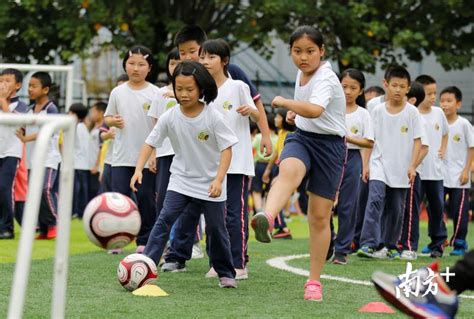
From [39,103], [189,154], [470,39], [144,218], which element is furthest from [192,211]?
[470,39]

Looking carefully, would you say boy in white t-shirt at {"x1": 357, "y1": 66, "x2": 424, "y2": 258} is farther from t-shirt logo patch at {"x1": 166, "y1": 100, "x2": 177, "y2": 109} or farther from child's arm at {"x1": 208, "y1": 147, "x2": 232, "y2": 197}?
child's arm at {"x1": 208, "y1": 147, "x2": 232, "y2": 197}

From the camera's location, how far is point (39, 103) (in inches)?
497

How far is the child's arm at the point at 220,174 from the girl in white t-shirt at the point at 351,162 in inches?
117

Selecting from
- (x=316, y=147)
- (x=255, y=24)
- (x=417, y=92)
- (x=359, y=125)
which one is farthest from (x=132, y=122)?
(x=255, y=24)

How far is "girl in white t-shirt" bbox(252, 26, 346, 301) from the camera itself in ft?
24.3

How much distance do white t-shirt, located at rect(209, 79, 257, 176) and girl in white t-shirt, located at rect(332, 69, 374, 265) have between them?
1.93 metres

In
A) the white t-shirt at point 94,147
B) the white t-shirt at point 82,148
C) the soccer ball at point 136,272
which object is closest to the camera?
the soccer ball at point 136,272

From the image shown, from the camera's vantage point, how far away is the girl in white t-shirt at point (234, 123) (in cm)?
867

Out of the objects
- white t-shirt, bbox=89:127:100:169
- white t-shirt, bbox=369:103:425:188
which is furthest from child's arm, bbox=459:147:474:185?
white t-shirt, bbox=89:127:100:169

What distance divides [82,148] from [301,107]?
12683 mm

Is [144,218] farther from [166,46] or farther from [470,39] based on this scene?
[470,39]

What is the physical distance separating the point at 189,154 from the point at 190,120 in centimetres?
25

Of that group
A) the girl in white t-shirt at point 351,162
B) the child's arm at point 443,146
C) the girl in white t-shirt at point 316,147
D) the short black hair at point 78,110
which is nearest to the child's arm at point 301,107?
the girl in white t-shirt at point 316,147

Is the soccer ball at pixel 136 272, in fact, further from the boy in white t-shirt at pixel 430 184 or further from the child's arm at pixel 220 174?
the boy in white t-shirt at pixel 430 184
